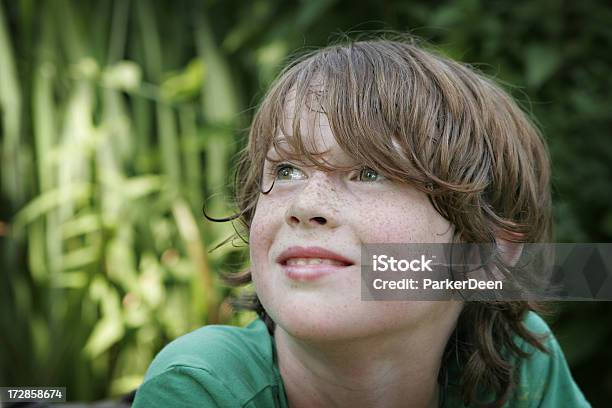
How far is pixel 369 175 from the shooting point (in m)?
1.05

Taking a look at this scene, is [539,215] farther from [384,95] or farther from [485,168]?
[384,95]

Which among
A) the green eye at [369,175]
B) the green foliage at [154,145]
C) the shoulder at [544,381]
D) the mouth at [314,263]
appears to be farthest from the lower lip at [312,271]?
the green foliage at [154,145]

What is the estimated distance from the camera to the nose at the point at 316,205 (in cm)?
101

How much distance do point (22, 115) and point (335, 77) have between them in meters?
1.65

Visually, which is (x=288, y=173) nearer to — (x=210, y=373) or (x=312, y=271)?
(x=312, y=271)

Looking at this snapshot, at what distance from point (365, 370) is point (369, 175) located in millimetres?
300

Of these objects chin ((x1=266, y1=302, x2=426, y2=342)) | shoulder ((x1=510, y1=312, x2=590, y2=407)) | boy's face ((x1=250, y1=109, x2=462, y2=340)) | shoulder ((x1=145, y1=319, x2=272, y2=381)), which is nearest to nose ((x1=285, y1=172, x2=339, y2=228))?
boy's face ((x1=250, y1=109, x2=462, y2=340))

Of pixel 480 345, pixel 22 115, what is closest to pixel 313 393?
pixel 480 345

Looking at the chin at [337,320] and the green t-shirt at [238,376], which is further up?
the chin at [337,320]

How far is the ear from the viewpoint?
1198mm

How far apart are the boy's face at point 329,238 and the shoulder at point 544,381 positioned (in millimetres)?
337

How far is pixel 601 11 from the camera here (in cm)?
222

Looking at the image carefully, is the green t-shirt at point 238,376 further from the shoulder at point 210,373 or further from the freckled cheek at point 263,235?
the freckled cheek at point 263,235

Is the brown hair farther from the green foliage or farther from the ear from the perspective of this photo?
the green foliage
